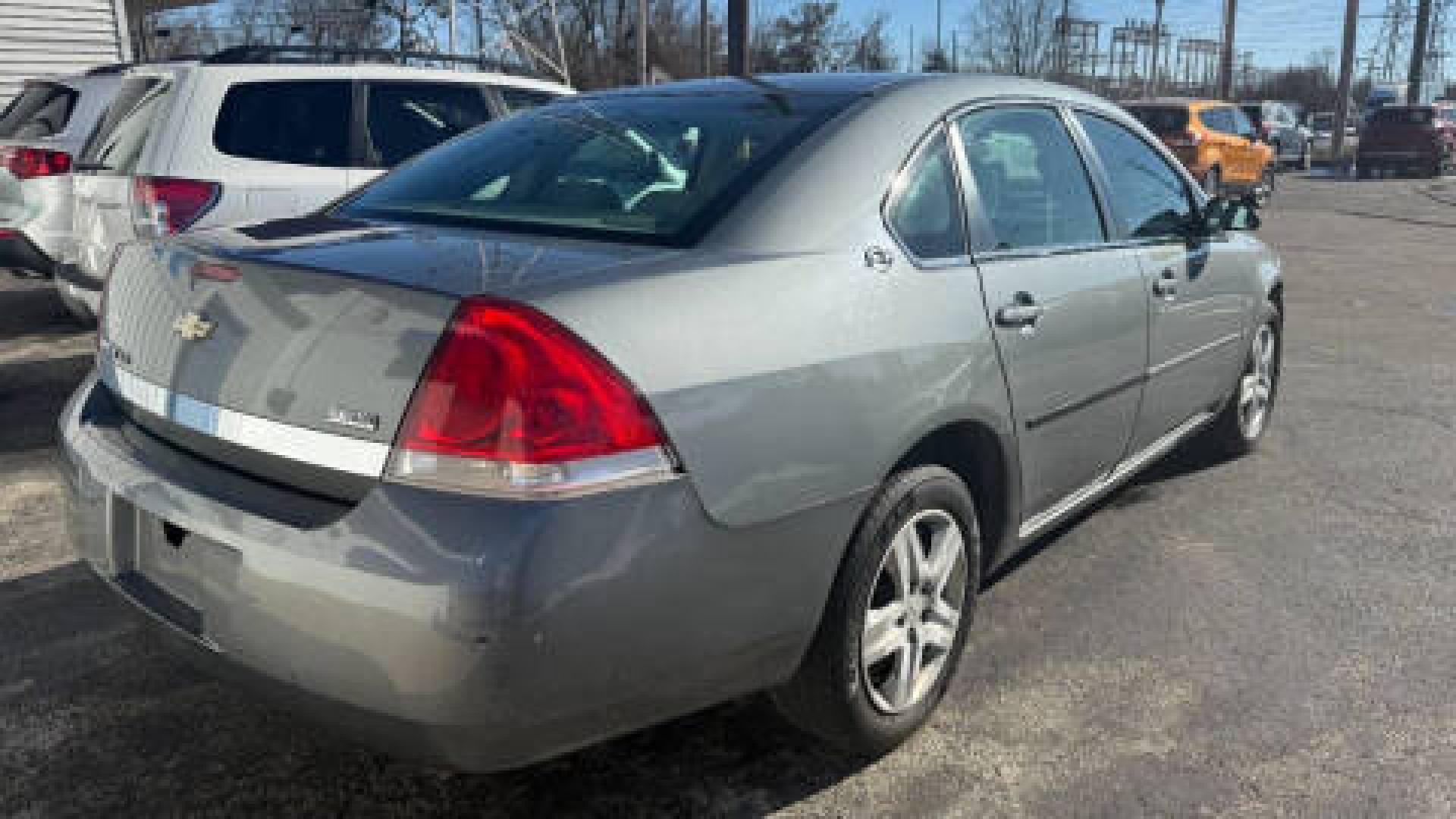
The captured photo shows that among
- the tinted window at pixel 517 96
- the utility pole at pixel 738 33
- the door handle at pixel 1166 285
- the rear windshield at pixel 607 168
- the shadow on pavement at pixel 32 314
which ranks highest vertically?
the utility pole at pixel 738 33

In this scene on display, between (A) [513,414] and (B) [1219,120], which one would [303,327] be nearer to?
(A) [513,414]

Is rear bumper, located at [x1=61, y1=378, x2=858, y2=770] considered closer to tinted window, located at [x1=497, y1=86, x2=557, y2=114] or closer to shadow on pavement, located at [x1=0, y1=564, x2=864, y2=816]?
shadow on pavement, located at [x1=0, y1=564, x2=864, y2=816]

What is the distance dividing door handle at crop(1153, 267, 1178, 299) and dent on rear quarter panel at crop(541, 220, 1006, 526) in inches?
52.7

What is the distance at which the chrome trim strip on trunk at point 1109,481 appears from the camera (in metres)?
3.26

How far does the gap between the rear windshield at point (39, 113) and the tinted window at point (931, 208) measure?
264 inches

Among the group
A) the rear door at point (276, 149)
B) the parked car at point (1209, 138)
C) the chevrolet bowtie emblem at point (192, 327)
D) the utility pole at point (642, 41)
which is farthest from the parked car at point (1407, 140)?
the chevrolet bowtie emblem at point (192, 327)

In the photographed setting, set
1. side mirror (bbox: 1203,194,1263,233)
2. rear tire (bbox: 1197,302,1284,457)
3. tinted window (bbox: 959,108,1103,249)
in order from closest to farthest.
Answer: tinted window (bbox: 959,108,1103,249), side mirror (bbox: 1203,194,1263,233), rear tire (bbox: 1197,302,1284,457)

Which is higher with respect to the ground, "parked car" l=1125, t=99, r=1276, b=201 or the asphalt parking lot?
"parked car" l=1125, t=99, r=1276, b=201

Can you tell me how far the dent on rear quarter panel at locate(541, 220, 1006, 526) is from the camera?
6.58 feet

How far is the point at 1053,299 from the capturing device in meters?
3.07

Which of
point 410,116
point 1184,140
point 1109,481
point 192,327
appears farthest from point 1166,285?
point 1184,140

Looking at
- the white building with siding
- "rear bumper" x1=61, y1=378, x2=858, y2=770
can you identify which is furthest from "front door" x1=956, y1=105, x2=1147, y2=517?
the white building with siding

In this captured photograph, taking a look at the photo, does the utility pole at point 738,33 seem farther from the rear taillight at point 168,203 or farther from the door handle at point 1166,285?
the door handle at point 1166,285

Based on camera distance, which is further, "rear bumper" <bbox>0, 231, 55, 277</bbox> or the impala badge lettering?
"rear bumper" <bbox>0, 231, 55, 277</bbox>
